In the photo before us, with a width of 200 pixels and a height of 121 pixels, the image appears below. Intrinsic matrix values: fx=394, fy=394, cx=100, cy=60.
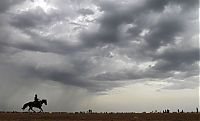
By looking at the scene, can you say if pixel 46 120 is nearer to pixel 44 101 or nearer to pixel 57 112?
pixel 57 112

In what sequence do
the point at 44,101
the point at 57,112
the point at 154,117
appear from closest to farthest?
the point at 154,117
the point at 57,112
the point at 44,101

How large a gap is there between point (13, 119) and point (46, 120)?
3676mm

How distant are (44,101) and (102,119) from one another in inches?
942

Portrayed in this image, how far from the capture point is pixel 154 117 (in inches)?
1737

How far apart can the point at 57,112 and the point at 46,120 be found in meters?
12.3

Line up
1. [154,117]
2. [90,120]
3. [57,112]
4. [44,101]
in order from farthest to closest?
[44,101] < [57,112] < [154,117] < [90,120]

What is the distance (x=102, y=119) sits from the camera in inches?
1665

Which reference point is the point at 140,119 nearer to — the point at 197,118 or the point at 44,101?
the point at 197,118

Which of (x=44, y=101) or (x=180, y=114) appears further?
(x=44, y=101)

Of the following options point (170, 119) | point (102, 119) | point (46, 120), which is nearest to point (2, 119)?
point (46, 120)

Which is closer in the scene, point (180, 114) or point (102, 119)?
point (102, 119)

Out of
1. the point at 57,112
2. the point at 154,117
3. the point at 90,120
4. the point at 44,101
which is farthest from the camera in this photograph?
the point at 44,101

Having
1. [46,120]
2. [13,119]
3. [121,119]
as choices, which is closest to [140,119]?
[121,119]

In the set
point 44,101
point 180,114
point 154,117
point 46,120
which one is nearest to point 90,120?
point 46,120
